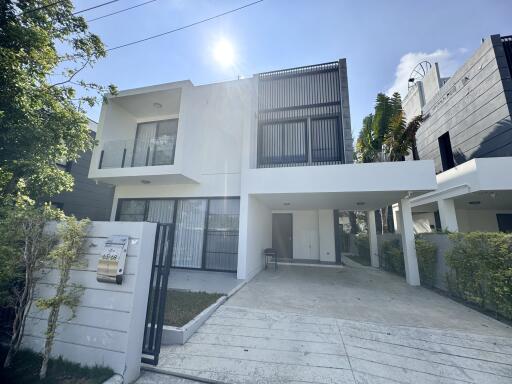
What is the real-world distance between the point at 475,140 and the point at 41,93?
1452cm

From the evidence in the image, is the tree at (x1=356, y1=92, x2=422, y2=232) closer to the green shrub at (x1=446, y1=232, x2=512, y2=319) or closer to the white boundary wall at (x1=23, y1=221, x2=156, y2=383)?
the green shrub at (x1=446, y1=232, x2=512, y2=319)

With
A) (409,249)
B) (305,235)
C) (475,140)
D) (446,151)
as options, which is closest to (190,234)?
(305,235)

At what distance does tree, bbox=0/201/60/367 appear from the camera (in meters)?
2.61

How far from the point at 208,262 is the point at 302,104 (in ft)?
25.5

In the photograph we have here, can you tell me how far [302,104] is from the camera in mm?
9516

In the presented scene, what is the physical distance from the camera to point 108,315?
2.58 metres

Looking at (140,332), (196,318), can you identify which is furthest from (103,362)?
(196,318)

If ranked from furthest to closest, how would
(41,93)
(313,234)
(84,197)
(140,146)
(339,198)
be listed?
(313,234)
(84,197)
(140,146)
(339,198)
(41,93)

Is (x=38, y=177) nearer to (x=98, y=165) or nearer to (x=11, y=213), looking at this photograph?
(x=11, y=213)

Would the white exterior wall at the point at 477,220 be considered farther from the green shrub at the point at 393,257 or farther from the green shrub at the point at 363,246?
the green shrub at the point at 393,257

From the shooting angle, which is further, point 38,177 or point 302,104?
point 302,104

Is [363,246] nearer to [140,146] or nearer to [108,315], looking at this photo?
[140,146]

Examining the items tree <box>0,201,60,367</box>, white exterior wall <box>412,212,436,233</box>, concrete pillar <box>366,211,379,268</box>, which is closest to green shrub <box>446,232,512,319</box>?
concrete pillar <box>366,211,379,268</box>

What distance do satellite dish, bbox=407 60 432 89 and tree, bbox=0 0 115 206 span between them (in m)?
18.6
